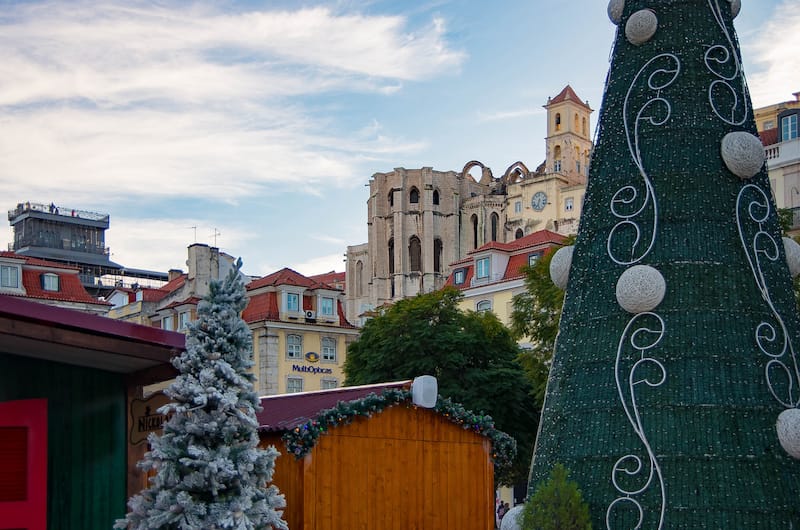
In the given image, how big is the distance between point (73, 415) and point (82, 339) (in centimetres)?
165

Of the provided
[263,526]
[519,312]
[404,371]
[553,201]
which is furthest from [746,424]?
[553,201]

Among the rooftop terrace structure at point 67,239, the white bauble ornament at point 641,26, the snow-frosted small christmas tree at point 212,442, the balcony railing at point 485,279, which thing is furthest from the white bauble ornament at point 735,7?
the rooftop terrace structure at point 67,239

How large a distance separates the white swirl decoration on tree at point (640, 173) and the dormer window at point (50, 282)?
44.7m

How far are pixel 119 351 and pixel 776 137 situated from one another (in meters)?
49.3

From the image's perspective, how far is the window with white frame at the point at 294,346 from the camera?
56438mm

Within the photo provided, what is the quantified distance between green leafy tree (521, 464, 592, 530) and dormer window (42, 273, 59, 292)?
149 ft

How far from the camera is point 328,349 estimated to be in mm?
58344

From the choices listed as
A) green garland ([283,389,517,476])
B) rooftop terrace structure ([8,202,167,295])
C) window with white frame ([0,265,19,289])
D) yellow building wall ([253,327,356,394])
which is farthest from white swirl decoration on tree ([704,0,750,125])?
rooftop terrace structure ([8,202,167,295])

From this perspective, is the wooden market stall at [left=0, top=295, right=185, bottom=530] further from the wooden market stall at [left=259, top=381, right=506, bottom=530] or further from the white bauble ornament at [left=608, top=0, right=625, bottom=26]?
the white bauble ornament at [left=608, top=0, right=625, bottom=26]

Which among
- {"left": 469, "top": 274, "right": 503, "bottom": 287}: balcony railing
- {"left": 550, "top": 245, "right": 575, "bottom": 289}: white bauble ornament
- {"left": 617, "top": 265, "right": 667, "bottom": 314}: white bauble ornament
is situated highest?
{"left": 469, "top": 274, "right": 503, "bottom": 287}: balcony railing

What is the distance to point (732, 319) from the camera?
1301cm

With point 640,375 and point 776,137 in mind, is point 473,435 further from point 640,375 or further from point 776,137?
point 776,137

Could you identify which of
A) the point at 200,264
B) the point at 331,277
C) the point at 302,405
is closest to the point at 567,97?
the point at 331,277

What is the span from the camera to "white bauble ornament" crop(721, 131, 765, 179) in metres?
13.6
